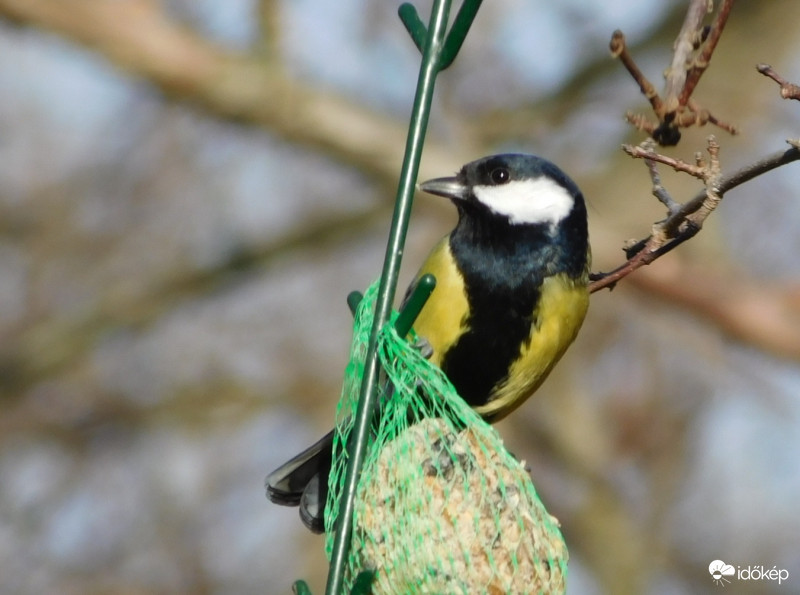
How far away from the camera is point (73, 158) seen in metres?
8.18

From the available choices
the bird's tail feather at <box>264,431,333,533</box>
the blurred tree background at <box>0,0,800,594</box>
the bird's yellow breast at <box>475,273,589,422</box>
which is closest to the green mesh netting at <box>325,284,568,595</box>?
the bird's tail feather at <box>264,431,333,533</box>

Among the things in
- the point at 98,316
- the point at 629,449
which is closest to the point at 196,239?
the point at 98,316

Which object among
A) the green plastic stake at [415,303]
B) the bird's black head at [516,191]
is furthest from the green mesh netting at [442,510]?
the bird's black head at [516,191]

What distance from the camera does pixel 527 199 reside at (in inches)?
138

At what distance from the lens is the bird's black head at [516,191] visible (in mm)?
3486

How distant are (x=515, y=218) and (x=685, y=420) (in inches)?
205

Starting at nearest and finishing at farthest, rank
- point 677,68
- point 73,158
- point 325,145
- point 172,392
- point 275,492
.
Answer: point 677,68, point 275,492, point 325,145, point 172,392, point 73,158

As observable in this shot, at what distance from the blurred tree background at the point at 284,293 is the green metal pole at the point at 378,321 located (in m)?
3.28

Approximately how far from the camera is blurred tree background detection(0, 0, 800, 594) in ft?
20.3

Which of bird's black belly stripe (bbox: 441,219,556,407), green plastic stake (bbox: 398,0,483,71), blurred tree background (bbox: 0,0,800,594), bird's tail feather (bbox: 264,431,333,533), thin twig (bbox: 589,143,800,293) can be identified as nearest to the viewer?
thin twig (bbox: 589,143,800,293)

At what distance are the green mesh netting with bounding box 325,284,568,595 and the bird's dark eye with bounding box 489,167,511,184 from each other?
2.99 feet

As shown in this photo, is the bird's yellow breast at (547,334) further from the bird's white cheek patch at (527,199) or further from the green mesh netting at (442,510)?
the green mesh netting at (442,510)

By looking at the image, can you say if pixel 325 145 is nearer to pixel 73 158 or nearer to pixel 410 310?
pixel 73 158

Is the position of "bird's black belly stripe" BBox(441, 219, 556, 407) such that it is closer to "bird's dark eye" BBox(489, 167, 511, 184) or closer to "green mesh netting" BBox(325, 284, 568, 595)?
"bird's dark eye" BBox(489, 167, 511, 184)
